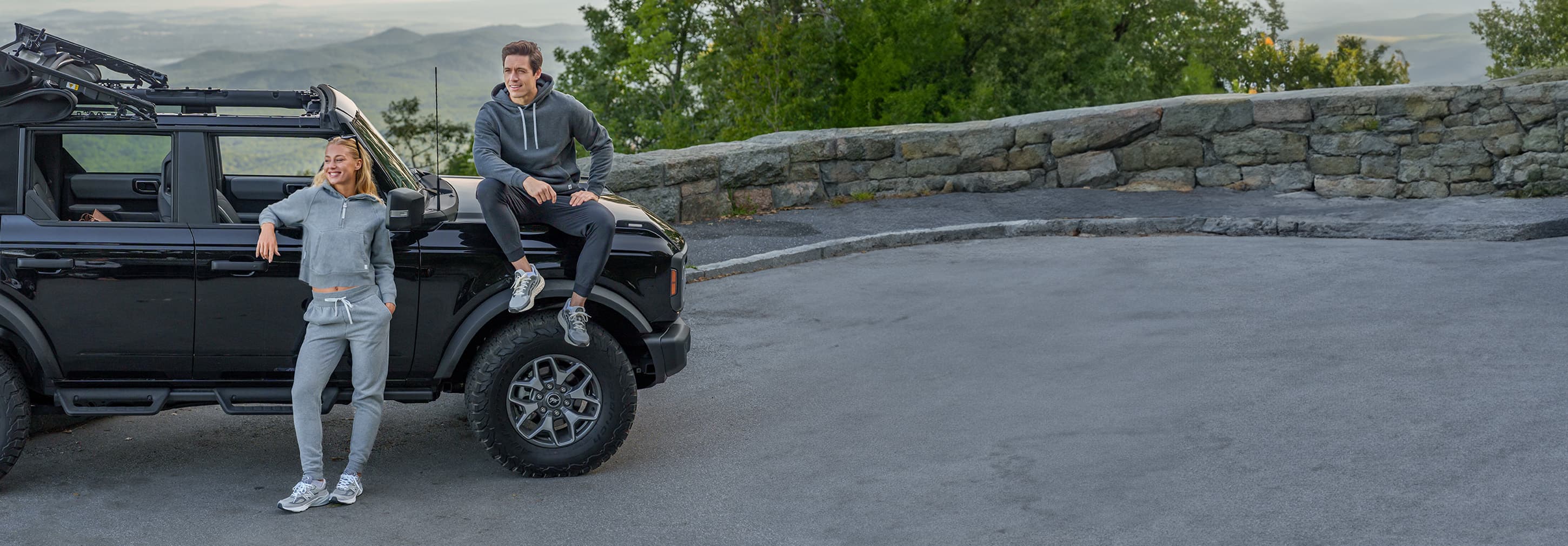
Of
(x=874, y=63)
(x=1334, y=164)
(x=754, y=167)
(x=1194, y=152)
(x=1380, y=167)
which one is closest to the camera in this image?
(x=754, y=167)

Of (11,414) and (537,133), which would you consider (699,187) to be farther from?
(11,414)

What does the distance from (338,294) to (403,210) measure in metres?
0.44

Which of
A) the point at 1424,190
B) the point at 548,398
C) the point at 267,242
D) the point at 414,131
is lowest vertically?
the point at 548,398

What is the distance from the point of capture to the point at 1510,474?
214 inches

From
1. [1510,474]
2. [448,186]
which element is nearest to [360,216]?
[448,186]

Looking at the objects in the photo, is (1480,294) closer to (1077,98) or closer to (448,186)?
(448,186)

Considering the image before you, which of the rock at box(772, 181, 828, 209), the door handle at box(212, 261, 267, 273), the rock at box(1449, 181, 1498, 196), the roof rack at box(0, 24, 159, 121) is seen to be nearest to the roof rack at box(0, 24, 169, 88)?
the roof rack at box(0, 24, 159, 121)

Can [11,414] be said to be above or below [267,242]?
below

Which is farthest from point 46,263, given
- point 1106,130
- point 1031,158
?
point 1106,130

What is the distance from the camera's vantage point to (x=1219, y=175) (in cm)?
1389

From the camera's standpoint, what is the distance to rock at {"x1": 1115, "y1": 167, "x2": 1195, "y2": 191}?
13812mm

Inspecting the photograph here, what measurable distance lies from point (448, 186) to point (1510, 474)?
16.4 ft

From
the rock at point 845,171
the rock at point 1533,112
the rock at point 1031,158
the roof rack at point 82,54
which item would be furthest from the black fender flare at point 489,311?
the rock at point 1533,112

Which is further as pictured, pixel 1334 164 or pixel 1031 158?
pixel 1031 158
